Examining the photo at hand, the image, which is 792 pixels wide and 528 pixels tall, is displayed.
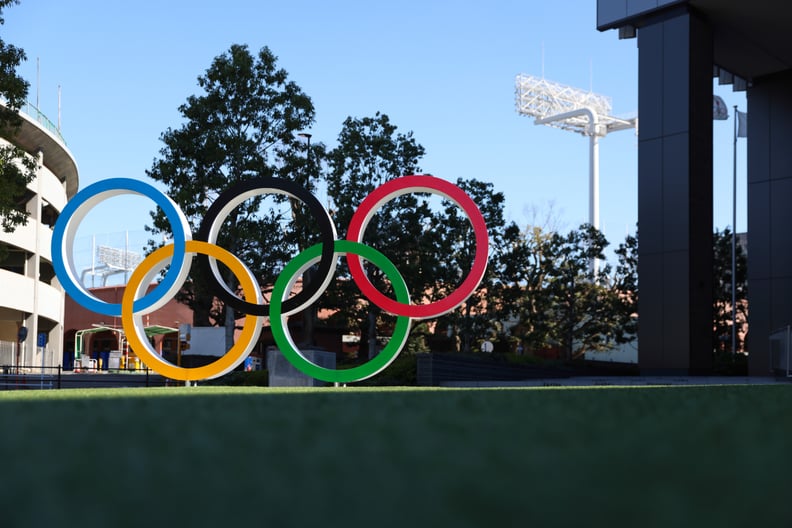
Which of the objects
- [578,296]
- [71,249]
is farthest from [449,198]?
[578,296]

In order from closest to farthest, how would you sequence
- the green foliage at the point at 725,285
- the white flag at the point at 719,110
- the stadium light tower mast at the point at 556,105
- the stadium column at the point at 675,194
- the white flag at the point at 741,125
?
the stadium column at the point at 675,194 < the white flag at the point at 741,125 < the green foliage at the point at 725,285 < the white flag at the point at 719,110 < the stadium light tower mast at the point at 556,105

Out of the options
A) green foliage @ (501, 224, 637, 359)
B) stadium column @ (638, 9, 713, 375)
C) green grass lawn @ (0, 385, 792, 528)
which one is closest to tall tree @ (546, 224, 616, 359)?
green foliage @ (501, 224, 637, 359)

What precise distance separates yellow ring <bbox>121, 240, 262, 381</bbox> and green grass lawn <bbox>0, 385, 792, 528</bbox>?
14480 millimetres

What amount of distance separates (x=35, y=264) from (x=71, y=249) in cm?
3483

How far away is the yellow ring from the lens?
19125 millimetres

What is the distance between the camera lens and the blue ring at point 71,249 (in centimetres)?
1931

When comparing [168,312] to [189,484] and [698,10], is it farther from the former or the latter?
[189,484]

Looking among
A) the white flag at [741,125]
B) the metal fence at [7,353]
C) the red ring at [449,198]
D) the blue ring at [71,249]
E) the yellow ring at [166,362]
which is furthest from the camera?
the white flag at [741,125]

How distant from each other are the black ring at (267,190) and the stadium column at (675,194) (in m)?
14.7

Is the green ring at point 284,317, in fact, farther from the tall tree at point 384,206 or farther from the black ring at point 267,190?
the tall tree at point 384,206

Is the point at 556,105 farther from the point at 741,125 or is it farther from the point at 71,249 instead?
the point at 71,249

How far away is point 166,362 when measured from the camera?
1969cm

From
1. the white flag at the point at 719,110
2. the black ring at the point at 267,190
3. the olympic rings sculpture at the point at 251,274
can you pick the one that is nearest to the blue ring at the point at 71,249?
the olympic rings sculpture at the point at 251,274

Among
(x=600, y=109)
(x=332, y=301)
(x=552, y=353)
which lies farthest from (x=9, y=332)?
(x=600, y=109)
